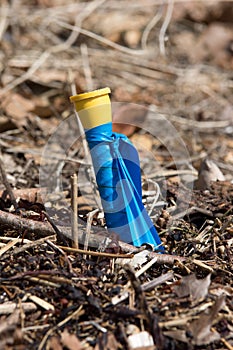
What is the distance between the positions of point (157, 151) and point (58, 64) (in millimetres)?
1123

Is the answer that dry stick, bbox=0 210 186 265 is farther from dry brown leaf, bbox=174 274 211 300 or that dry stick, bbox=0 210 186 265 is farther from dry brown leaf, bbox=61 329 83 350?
Result: dry brown leaf, bbox=61 329 83 350

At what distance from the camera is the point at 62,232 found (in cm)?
139

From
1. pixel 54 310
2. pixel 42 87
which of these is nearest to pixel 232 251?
pixel 54 310

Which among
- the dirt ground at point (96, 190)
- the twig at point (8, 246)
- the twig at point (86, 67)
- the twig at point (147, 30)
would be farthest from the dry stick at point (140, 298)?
the twig at point (147, 30)

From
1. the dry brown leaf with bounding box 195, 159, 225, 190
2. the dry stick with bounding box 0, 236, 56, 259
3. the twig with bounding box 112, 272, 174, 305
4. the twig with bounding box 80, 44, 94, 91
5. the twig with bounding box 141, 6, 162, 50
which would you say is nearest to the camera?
the twig with bounding box 112, 272, 174, 305

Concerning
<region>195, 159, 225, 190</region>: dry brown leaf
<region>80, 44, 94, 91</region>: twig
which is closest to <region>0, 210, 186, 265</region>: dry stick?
<region>195, 159, 225, 190</region>: dry brown leaf

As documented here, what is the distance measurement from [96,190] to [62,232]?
558 mm

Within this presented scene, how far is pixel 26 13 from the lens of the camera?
12.7 feet

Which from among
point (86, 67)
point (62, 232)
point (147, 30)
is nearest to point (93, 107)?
point (62, 232)

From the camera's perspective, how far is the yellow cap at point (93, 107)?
1.36 m

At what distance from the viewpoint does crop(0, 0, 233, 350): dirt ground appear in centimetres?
117

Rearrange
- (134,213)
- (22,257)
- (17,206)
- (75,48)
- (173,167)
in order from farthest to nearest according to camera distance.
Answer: (75,48) < (173,167) < (17,206) < (134,213) < (22,257)

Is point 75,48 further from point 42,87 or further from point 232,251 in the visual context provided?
point 232,251

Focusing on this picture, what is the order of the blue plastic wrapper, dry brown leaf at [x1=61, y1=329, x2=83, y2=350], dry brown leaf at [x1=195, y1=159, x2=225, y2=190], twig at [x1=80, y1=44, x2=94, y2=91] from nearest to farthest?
dry brown leaf at [x1=61, y1=329, x2=83, y2=350]
the blue plastic wrapper
dry brown leaf at [x1=195, y1=159, x2=225, y2=190]
twig at [x1=80, y1=44, x2=94, y2=91]
